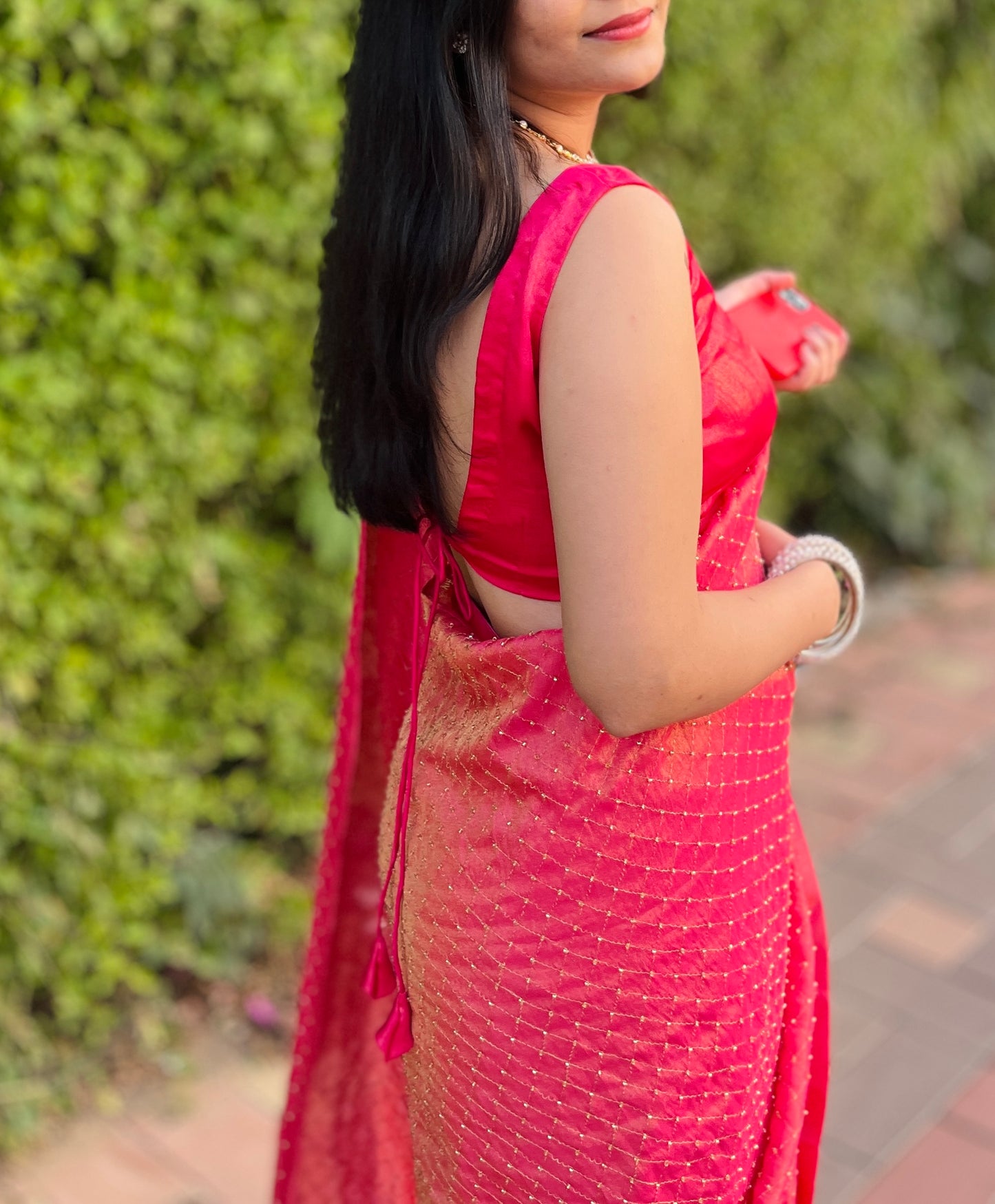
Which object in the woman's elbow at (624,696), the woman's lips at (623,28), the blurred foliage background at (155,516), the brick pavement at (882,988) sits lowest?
the brick pavement at (882,988)

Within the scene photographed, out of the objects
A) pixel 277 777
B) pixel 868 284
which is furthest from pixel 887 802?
pixel 868 284

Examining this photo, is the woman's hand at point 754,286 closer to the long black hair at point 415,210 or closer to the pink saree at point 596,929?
the pink saree at point 596,929

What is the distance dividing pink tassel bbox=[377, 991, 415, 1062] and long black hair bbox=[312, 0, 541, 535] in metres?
0.53

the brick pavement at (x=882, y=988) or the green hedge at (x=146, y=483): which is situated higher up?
the green hedge at (x=146, y=483)

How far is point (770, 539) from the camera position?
136 centimetres

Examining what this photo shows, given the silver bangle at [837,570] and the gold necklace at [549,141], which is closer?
the gold necklace at [549,141]

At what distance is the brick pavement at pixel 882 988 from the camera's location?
91.9 inches

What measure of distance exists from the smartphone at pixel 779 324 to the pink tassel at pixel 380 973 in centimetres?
76

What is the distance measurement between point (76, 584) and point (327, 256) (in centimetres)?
123

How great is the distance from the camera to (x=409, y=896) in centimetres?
132

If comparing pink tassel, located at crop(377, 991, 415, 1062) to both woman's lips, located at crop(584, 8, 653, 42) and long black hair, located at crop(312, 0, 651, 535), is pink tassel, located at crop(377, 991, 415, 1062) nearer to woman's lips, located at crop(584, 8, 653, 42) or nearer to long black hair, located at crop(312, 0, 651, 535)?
Answer: long black hair, located at crop(312, 0, 651, 535)

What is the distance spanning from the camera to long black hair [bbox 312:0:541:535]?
1.04 metres

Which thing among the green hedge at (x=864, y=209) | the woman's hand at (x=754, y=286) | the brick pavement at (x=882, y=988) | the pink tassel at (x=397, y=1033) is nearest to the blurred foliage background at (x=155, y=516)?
the brick pavement at (x=882, y=988)

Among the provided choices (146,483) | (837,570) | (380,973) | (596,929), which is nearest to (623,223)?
(837,570)
